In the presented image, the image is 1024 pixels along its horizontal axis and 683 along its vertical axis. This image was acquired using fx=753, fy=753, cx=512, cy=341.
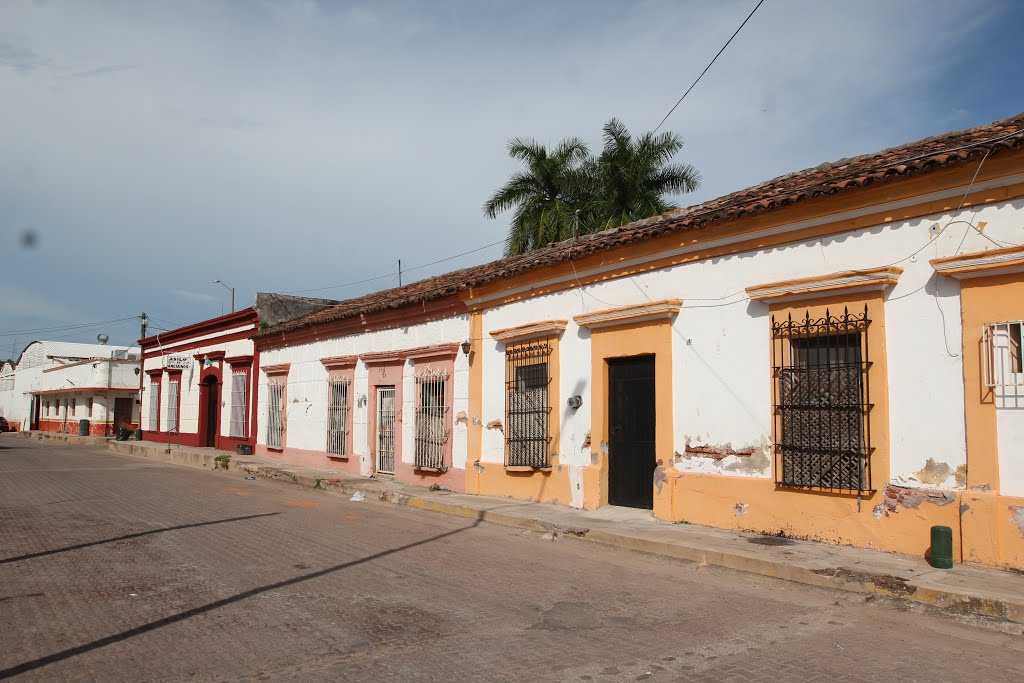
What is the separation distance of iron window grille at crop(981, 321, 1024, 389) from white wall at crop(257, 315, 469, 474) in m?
8.48

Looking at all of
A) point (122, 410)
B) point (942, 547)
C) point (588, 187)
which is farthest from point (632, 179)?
point (122, 410)

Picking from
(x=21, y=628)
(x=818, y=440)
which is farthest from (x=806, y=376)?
(x=21, y=628)

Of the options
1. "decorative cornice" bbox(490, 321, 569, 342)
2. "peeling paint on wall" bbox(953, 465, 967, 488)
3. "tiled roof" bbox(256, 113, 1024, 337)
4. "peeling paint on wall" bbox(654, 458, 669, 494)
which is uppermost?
"tiled roof" bbox(256, 113, 1024, 337)

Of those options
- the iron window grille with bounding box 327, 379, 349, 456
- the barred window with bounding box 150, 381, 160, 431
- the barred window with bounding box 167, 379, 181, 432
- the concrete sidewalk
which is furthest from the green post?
the barred window with bounding box 150, 381, 160, 431

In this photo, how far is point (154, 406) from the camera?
29.6 metres

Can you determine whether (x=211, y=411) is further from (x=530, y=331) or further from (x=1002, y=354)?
(x=1002, y=354)

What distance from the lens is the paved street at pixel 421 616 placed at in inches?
179

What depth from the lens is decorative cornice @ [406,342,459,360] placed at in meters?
14.0

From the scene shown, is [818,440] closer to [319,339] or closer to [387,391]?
[387,391]

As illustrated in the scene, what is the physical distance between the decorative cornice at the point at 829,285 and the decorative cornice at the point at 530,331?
3456 mm

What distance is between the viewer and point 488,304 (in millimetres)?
13312

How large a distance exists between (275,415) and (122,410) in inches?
914

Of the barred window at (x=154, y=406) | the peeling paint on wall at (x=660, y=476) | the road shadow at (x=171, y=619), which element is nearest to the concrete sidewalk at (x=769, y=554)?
the peeling paint on wall at (x=660, y=476)

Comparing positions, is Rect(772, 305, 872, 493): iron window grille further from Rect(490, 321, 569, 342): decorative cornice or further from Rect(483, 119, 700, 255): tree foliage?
Rect(483, 119, 700, 255): tree foliage
